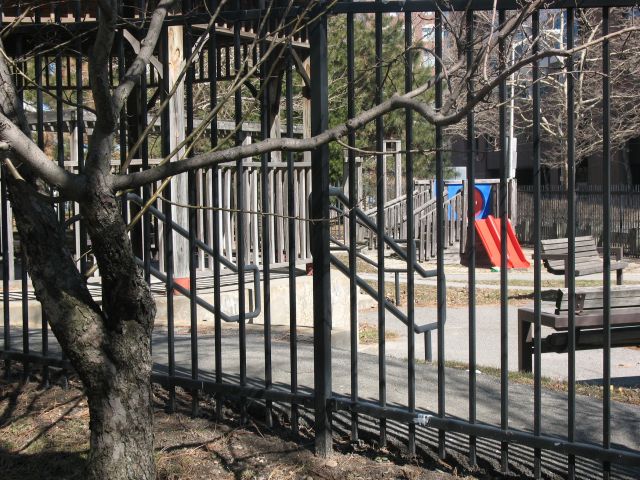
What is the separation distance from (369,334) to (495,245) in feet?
36.8

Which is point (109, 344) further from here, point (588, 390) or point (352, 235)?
point (588, 390)

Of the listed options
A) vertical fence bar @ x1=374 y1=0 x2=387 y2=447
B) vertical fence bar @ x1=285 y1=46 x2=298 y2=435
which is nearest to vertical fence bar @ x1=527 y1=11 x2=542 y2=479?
vertical fence bar @ x1=374 y1=0 x2=387 y2=447

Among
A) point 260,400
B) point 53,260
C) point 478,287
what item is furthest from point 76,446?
point 478,287

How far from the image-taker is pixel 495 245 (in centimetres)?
2058

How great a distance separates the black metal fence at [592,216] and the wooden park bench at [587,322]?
15.6 metres

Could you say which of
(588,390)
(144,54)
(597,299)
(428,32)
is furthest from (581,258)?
(144,54)

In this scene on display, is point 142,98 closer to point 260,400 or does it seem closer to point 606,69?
point 260,400

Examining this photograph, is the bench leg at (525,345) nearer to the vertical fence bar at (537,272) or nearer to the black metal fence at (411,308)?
the black metal fence at (411,308)

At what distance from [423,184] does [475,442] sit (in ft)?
61.0

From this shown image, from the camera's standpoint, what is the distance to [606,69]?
375 cm

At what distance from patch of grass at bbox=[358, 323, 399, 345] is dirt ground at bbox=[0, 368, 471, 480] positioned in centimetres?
457

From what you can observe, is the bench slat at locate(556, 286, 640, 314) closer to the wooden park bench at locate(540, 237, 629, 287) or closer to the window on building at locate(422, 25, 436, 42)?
the window on building at locate(422, 25, 436, 42)

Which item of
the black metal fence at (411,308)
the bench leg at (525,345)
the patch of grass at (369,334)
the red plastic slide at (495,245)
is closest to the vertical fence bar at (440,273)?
the black metal fence at (411,308)

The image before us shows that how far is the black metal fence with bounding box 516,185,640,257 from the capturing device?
22922 mm
